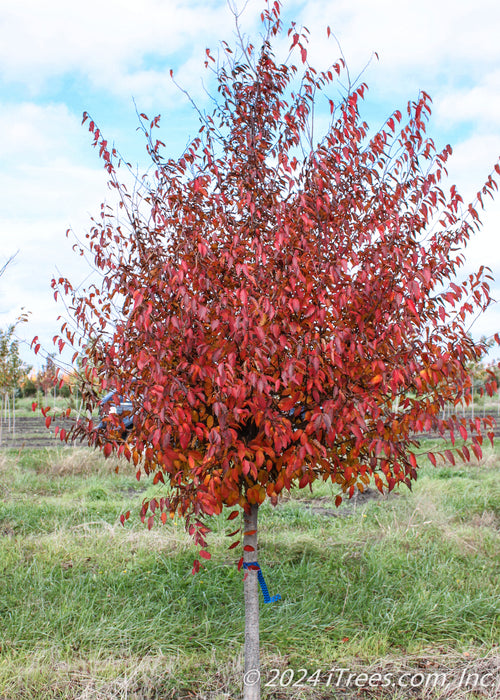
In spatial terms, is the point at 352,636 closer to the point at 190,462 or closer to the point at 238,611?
the point at 238,611

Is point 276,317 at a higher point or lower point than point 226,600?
higher

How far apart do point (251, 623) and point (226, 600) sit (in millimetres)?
1489

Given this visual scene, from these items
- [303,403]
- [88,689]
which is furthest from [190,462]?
[88,689]

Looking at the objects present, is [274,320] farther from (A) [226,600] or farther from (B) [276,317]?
(A) [226,600]

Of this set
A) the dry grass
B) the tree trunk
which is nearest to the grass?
the dry grass

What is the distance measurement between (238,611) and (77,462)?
6.41 m

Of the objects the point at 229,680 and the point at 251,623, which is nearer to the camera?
the point at 251,623

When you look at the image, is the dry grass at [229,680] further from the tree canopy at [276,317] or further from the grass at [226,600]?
the tree canopy at [276,317]

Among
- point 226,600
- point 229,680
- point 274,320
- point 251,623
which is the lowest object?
point 229,680

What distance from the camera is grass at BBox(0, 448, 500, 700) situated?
3.86 metres

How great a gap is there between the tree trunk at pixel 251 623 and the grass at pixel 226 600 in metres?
0.41

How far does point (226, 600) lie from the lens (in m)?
4.82

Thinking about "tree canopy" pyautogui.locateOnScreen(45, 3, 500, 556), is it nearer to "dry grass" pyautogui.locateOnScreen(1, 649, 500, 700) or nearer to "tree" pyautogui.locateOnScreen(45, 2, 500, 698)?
"tree" pyautogui.locateOnScreen(45, 2, 500, 698)

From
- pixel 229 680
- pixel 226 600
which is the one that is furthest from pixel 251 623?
pixel 226 600
